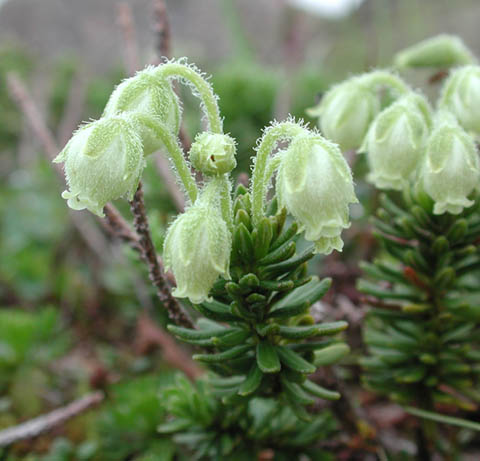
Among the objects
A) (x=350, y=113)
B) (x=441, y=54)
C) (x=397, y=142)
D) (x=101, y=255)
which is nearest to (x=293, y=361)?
(x=397, y=142)

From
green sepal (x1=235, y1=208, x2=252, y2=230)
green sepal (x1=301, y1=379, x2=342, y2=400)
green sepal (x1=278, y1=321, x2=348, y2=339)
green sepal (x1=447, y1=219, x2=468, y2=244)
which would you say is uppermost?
green sepal (x1=235, y1=208, x2=252, y2=230)

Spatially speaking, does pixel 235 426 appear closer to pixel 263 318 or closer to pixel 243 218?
pixel 263 318

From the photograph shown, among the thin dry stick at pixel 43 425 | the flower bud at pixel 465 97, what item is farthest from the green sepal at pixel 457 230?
the thin dry stick at pixel 43 425

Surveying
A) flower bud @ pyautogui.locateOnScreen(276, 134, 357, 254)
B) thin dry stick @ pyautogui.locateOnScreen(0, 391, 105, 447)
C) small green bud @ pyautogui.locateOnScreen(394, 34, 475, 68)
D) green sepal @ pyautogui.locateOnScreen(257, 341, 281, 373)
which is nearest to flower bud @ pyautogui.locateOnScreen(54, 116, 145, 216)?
flower bud @ pyautogui.locateOnScreen(276, 134, 357, 254)

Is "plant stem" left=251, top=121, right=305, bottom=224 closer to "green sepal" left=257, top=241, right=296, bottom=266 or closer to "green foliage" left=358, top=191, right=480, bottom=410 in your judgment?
"green sepal" left=257, top=241, right=296, bottom=266

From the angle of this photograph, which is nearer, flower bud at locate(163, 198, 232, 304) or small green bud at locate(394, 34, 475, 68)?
flower bud at locate(163, 198, 232, 304)

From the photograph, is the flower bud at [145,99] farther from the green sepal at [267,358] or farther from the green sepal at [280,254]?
the green sepal at [267,358]
